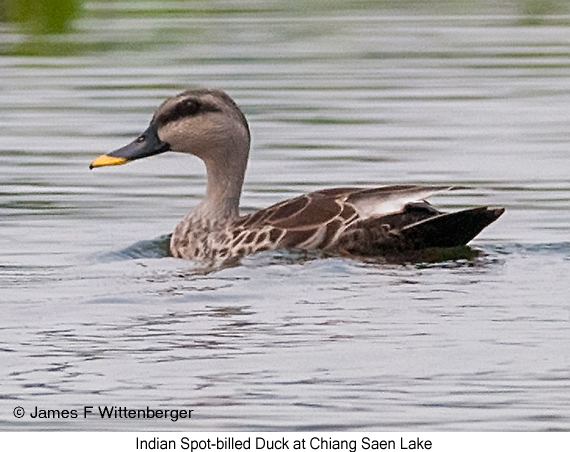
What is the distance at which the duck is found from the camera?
457 inches

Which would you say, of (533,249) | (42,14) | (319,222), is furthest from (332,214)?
(42,14)

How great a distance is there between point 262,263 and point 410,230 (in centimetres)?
83

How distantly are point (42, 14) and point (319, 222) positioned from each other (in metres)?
13.0

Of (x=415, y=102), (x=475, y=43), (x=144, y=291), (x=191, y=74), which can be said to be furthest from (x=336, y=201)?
(x=475, y=43)

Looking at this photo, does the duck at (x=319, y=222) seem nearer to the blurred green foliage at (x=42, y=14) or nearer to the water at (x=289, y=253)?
the water at (x=289, y=253)

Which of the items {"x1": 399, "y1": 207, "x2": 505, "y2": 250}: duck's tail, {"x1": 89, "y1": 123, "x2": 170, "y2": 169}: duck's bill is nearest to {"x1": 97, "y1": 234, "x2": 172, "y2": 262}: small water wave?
{"x1": 89, "y1": 123, "x2": 170, "y2": 169}: duck's bill

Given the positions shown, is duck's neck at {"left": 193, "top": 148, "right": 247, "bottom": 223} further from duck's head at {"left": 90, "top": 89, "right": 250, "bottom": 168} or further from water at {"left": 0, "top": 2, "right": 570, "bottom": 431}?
water at {"left": 0, "top": 2, "right": 570, "bottom": 431}

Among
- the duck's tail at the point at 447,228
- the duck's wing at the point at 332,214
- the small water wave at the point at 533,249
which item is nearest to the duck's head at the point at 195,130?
the duck's wing at the point at 332,214

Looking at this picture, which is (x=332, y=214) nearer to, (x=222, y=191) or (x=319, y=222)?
(x=319, y=222)

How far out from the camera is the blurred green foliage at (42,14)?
2348 centimetres

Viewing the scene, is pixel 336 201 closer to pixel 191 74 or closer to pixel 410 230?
pixel 410 230

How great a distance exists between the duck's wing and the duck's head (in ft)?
3.33

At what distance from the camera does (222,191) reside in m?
12.8

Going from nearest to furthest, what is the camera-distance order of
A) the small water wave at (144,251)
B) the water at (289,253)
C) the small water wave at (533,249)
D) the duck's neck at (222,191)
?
the water at (289,253) → the small water wave at (533,249) → the small water wave at (144,251) → the duck's neck at (222,191)
